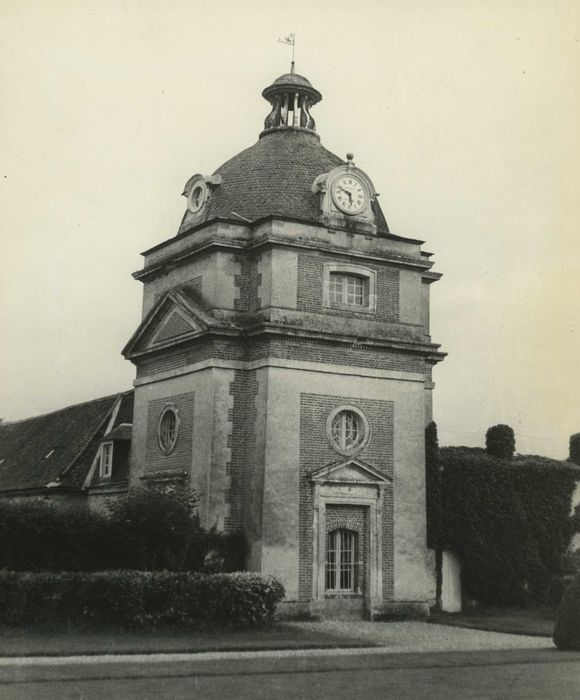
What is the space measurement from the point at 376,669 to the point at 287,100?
21.6m

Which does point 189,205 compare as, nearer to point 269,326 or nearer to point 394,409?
point 269,326

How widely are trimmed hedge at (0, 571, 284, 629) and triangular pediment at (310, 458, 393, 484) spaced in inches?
193

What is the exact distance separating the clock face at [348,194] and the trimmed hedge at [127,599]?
1218cm

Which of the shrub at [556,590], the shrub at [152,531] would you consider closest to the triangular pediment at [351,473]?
the shrub at [152,531]

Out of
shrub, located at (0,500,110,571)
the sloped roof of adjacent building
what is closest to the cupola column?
the sloped roof of adjacent building

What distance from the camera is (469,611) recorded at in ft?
100

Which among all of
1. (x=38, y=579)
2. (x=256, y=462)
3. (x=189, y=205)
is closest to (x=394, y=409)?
(x=256, y=462)

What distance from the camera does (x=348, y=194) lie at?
30.0 meters

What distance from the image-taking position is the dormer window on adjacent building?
29.1 meters

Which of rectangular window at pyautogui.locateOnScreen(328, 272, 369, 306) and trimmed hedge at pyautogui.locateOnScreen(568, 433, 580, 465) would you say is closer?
rectangular window at pyautogui.locateOnScreen(328, 272, 369, 306)

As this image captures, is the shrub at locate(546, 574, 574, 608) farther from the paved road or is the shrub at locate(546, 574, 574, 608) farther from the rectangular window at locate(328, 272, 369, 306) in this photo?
the paved road

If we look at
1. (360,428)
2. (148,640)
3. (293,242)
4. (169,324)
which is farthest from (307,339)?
(148,640)

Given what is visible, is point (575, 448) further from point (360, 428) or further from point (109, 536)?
point (109, 536)

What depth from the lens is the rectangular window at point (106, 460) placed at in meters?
35.6
